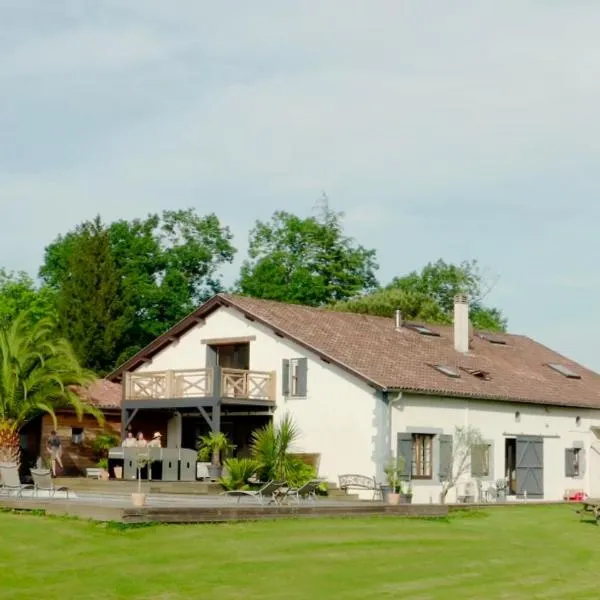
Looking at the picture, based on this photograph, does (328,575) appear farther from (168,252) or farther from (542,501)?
(168,252)

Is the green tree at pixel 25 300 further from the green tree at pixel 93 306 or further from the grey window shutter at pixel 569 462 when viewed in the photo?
the grey window shutter at pixel 569 462

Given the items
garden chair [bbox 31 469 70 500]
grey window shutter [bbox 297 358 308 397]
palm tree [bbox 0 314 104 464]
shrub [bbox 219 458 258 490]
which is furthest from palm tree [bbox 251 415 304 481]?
garden chair [bbox 31 469 70 500]

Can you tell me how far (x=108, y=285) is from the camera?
5616 cm

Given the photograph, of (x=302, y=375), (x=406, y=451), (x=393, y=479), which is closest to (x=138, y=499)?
(x=393, y=479)

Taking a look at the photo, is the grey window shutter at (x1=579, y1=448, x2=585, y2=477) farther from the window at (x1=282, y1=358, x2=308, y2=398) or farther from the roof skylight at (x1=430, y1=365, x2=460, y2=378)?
the window at (x1=282, y1=358, x2=308, y2=398)

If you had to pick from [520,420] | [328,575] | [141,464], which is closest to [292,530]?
[328,575]

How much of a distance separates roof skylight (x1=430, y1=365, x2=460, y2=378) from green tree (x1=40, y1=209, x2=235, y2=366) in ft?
84.3

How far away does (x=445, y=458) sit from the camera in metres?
32.7

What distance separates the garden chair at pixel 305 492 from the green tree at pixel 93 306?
28.4 metres

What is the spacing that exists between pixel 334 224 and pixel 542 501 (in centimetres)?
3559

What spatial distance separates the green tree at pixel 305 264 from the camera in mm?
65375

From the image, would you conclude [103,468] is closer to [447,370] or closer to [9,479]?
[9,479]

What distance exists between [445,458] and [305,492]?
6.14 meters

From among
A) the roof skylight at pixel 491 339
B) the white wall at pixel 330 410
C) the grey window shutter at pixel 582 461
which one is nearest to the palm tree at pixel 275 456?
the white wall at pixel 330 410
